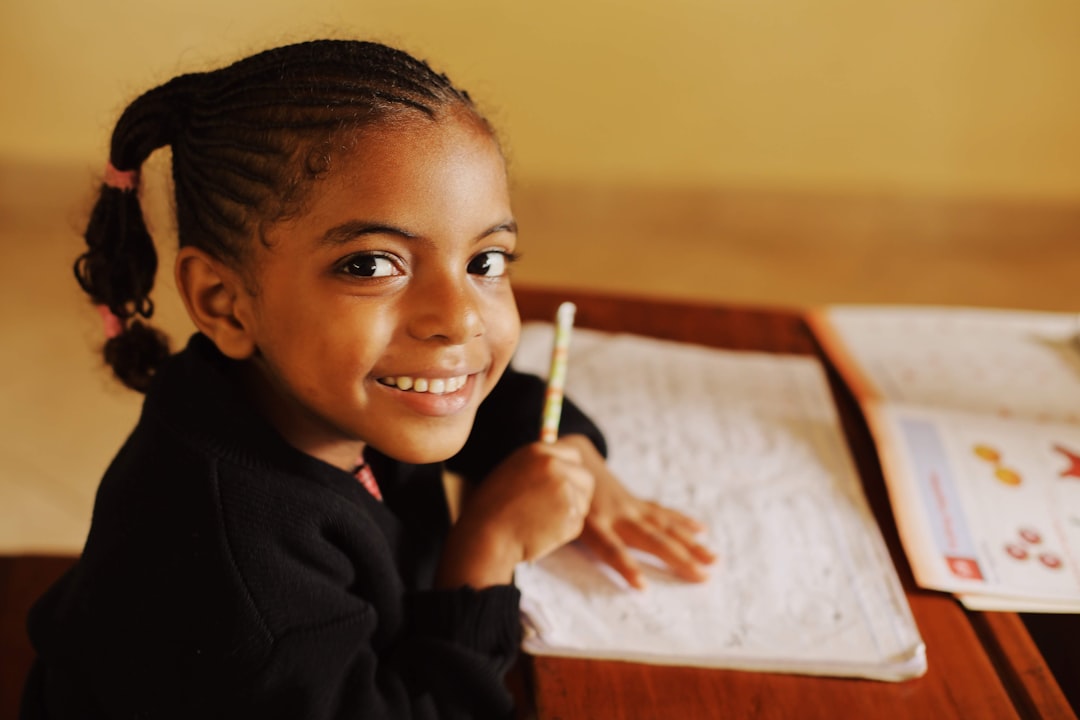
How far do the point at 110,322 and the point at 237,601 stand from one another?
0.85ft

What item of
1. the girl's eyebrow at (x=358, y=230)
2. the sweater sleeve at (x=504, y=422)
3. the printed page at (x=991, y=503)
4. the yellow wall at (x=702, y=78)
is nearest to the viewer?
the girl's eyebrow at (x=358, y=230)

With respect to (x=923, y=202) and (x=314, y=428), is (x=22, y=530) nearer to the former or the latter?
(x=314, y=428)

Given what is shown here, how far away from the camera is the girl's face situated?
0.63 meters

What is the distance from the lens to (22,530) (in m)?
1.68

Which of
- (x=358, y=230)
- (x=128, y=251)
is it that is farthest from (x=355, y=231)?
(x=128, y=251)

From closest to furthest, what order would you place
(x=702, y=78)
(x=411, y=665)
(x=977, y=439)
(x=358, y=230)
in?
(x=358, y=230)
(x=411, y=665)
(x=977, y=439)
(x=702, y=78)

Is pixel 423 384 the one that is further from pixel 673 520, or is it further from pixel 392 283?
pixel 673 520

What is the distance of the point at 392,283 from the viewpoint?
0.64m

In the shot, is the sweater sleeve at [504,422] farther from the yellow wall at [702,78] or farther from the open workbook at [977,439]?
the yellow wall at [702,78]

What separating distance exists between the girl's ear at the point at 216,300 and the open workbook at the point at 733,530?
253 mm

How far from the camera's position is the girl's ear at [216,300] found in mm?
688

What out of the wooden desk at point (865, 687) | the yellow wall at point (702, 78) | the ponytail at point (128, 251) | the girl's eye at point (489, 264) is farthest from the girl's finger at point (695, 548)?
the yellow wall at point (702, 78)

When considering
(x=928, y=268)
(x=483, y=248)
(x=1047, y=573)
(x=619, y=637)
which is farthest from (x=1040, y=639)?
(x=928, y=268)

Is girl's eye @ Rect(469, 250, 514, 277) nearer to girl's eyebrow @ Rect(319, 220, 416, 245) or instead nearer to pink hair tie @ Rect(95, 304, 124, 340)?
girl's eyebrow @ Rect(319, 220, 416, 245)
